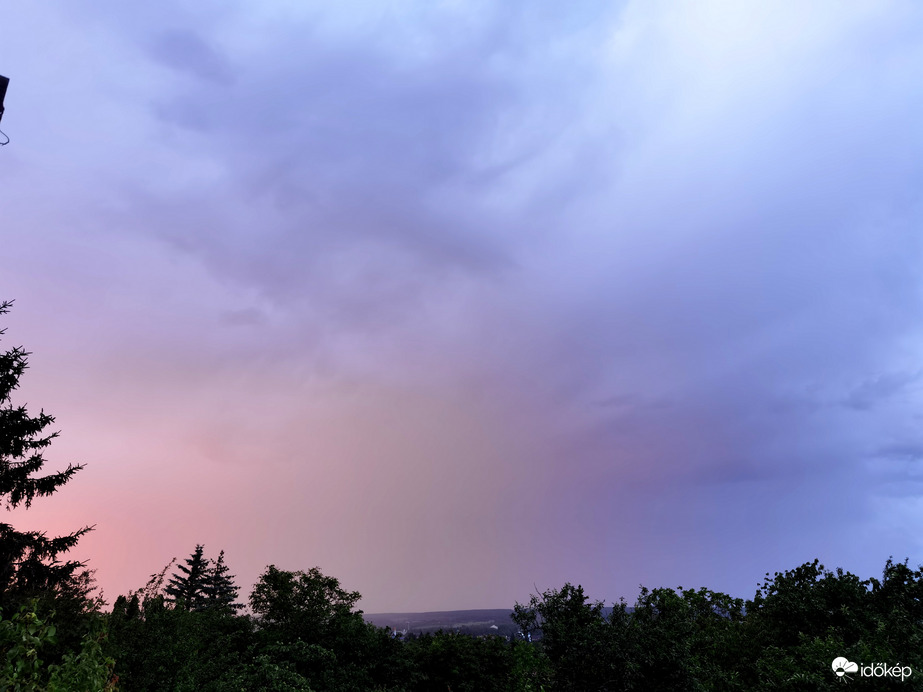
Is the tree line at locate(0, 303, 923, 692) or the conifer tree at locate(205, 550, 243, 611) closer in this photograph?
the tree line at locate(0, 303, 923, 692)

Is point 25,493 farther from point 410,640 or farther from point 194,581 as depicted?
point 194,581

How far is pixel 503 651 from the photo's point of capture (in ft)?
117

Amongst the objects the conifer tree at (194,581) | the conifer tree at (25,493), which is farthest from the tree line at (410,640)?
the conifer tree at (194,581)

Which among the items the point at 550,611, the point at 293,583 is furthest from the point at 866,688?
the point at 293,583

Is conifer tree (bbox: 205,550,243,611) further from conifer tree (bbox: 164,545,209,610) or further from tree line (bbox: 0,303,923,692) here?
tree line (bbox: 0,303,923,692)

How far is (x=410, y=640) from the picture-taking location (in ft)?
134

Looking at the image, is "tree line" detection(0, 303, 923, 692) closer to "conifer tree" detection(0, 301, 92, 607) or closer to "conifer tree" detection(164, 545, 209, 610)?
"conifer tree" detection(0, 301, 92, 607)

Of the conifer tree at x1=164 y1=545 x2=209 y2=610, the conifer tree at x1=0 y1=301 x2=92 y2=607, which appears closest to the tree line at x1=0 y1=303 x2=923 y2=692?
the conifer tree at x1=0 y1=301 x2=92 y2=607

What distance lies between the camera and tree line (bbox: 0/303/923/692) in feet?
59.6

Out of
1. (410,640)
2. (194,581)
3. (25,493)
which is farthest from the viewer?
(194,581)

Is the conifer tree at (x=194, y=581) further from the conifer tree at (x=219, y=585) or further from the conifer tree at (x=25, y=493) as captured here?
the conifer tree at (x=25, y=493)

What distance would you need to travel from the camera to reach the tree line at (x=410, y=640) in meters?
18.2

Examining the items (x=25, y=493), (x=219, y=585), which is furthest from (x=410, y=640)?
(x=219, y=585)

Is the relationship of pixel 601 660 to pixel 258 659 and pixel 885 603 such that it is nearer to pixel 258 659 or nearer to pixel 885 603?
pixel 258 659
